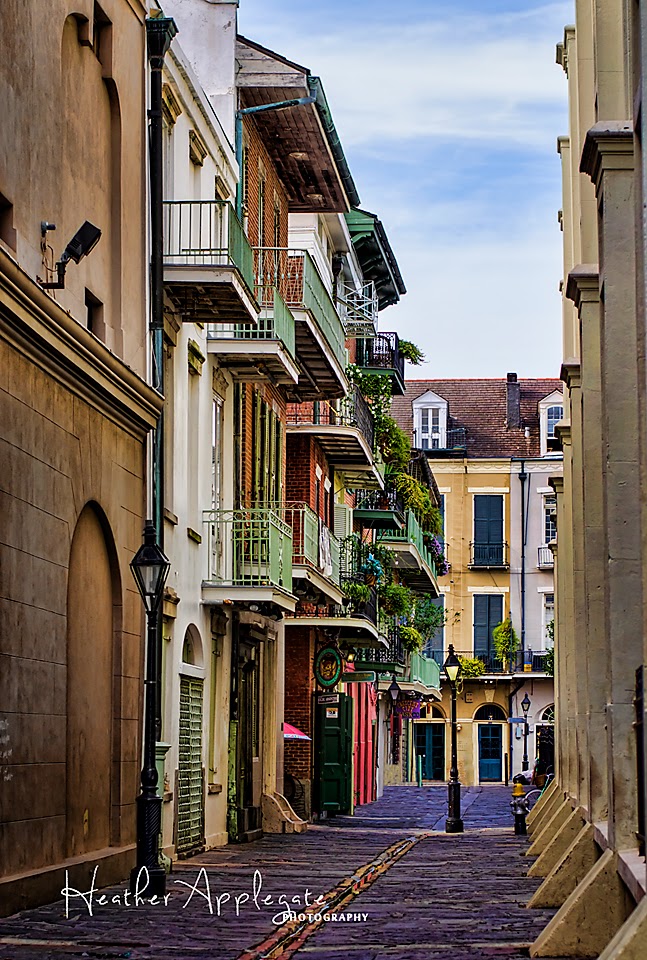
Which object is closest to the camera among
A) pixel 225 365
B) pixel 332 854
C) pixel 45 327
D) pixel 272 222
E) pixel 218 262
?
pixel 45 327

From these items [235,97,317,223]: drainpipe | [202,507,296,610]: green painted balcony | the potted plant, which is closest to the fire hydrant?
[202,507,296,610]: green painted balcony

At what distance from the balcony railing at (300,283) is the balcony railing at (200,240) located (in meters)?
2.19

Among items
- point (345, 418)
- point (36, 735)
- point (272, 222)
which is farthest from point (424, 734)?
point (36, 735)

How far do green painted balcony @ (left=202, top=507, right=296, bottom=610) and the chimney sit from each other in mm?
48641

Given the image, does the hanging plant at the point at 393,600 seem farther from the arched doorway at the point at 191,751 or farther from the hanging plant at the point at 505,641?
the hanging plant at the point at 505,641

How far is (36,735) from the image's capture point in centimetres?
1416

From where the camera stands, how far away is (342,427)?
33.7 metres

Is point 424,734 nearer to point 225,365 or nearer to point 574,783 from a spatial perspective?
point 225,365

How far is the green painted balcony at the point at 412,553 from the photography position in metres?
46.5

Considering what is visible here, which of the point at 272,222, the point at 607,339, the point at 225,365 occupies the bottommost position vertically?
the point at 607,339

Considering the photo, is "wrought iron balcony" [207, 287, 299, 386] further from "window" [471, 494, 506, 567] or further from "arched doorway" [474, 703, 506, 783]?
"window" [471, 494, 506, 567]

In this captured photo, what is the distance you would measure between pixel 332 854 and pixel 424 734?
45260 mm

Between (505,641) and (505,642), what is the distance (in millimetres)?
71
